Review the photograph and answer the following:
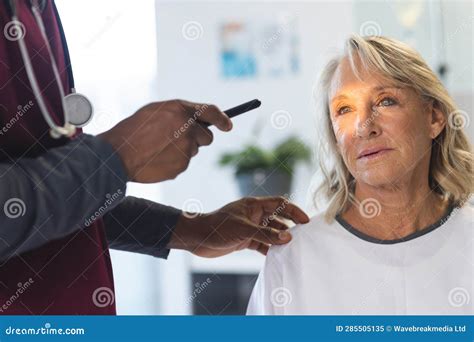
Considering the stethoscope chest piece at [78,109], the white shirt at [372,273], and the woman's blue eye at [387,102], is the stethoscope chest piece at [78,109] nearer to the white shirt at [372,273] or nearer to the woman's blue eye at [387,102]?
the white shirt at [372,273]

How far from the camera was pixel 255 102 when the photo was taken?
1441mm

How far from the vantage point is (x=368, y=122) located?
1.36 m

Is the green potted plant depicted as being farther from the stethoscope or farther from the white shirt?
the stethoscope

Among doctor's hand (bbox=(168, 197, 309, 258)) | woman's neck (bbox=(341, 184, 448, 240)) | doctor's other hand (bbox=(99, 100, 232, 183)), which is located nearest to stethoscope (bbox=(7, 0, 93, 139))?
doctor's other hand (bbox=(99, 100, 232, 183))

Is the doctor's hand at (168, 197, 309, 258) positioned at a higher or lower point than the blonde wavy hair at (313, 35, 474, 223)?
lower

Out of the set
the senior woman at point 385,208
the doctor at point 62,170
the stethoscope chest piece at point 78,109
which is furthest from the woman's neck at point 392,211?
the stethoscope chest piece at point 78,109

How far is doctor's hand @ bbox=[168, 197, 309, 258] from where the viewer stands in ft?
4.78

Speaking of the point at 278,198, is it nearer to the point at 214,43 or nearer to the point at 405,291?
the point at 405,291

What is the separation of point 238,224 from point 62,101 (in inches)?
18.3

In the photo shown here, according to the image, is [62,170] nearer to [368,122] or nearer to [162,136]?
[162,136]

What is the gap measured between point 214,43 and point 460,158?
0.66 metres

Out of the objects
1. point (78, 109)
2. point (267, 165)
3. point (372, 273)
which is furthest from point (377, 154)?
point (78, 109)

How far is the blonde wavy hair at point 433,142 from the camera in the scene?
1.37 meters
